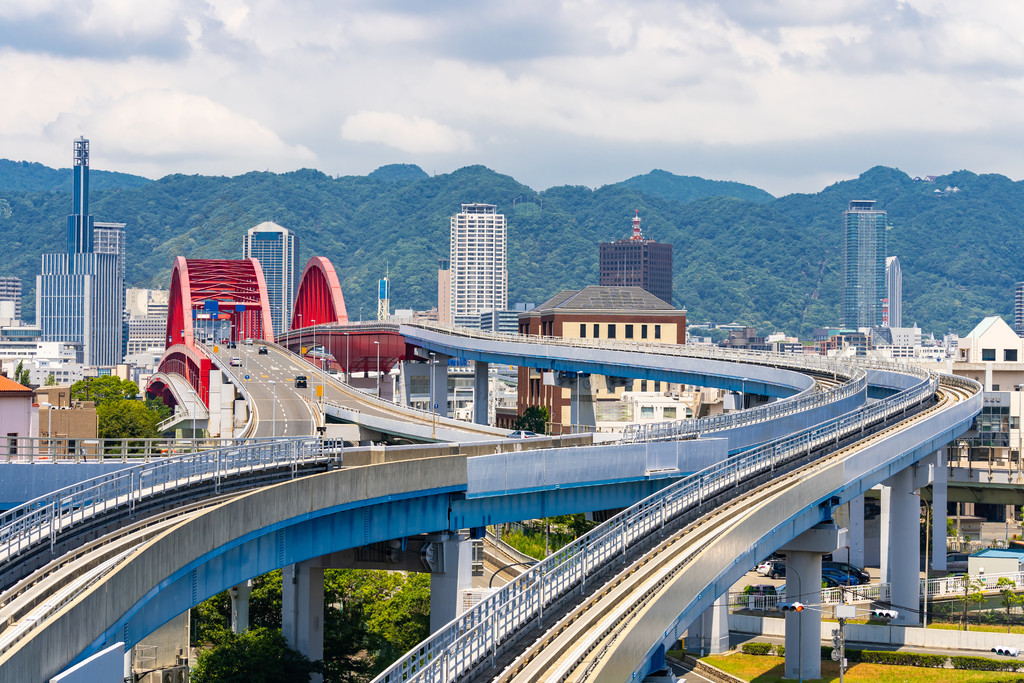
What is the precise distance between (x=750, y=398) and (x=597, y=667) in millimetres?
82661

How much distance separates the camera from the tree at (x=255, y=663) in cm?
4991

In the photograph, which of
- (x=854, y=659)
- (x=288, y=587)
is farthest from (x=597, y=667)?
(x=854, y=659)

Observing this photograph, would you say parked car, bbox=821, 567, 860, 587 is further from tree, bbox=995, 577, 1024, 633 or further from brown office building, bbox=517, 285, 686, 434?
brown office building, bbox=517, 285, 686, 434

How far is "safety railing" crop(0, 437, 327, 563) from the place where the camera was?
2984cm

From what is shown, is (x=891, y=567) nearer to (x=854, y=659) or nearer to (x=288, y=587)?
(x=854, y=659)

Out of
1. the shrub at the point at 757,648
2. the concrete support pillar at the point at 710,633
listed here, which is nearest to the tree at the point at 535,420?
the concrete support pillar at the point at 710,633

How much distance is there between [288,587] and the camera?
53.3 meters

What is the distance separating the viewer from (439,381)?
143 meters

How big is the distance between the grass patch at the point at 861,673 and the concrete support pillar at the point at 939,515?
27.0m

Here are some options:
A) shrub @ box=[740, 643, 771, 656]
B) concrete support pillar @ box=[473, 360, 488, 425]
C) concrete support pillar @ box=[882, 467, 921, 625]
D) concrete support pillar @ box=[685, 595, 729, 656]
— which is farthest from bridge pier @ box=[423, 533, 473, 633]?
concrete support pillar @ box=[473, 360, 488, 425]

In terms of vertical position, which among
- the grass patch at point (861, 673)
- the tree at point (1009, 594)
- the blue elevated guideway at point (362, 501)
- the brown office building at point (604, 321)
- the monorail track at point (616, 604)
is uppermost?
the brown office building at point (604, 321)

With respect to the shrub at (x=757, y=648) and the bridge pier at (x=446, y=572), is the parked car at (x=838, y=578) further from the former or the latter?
the bridge pier at (x=446, y=572)

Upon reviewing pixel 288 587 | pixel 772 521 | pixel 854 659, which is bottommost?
pixel 854 659

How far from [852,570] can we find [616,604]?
5419cm
